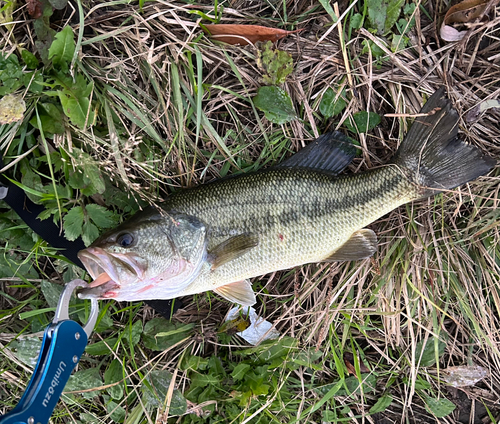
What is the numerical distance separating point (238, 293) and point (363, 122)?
1.60 meters

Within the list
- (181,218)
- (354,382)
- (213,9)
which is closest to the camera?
(181,218)

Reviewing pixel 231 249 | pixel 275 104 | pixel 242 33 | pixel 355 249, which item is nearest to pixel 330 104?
pixel 275 104

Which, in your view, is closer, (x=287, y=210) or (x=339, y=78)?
(x=287, y=210)

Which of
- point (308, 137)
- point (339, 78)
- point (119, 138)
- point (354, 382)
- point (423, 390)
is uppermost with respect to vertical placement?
point (119, 138)

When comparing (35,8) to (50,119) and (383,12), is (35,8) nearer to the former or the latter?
(50,119)

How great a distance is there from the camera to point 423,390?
123 inches

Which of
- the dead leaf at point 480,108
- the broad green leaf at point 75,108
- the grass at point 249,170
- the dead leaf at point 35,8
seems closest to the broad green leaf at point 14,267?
the grass at point 249,170

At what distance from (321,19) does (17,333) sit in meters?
3.39

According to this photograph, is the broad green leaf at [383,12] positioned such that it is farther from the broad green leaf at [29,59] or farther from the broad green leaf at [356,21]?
the broad green leaf at [29,59]

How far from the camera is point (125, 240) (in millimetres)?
2355

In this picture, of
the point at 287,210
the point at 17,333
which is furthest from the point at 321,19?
the point at 17,333

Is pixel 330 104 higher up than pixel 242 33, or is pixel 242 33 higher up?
pixel 242 33

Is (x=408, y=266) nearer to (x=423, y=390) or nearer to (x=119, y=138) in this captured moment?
(x=423, y=390)

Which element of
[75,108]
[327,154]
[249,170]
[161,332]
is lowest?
[161,332]
